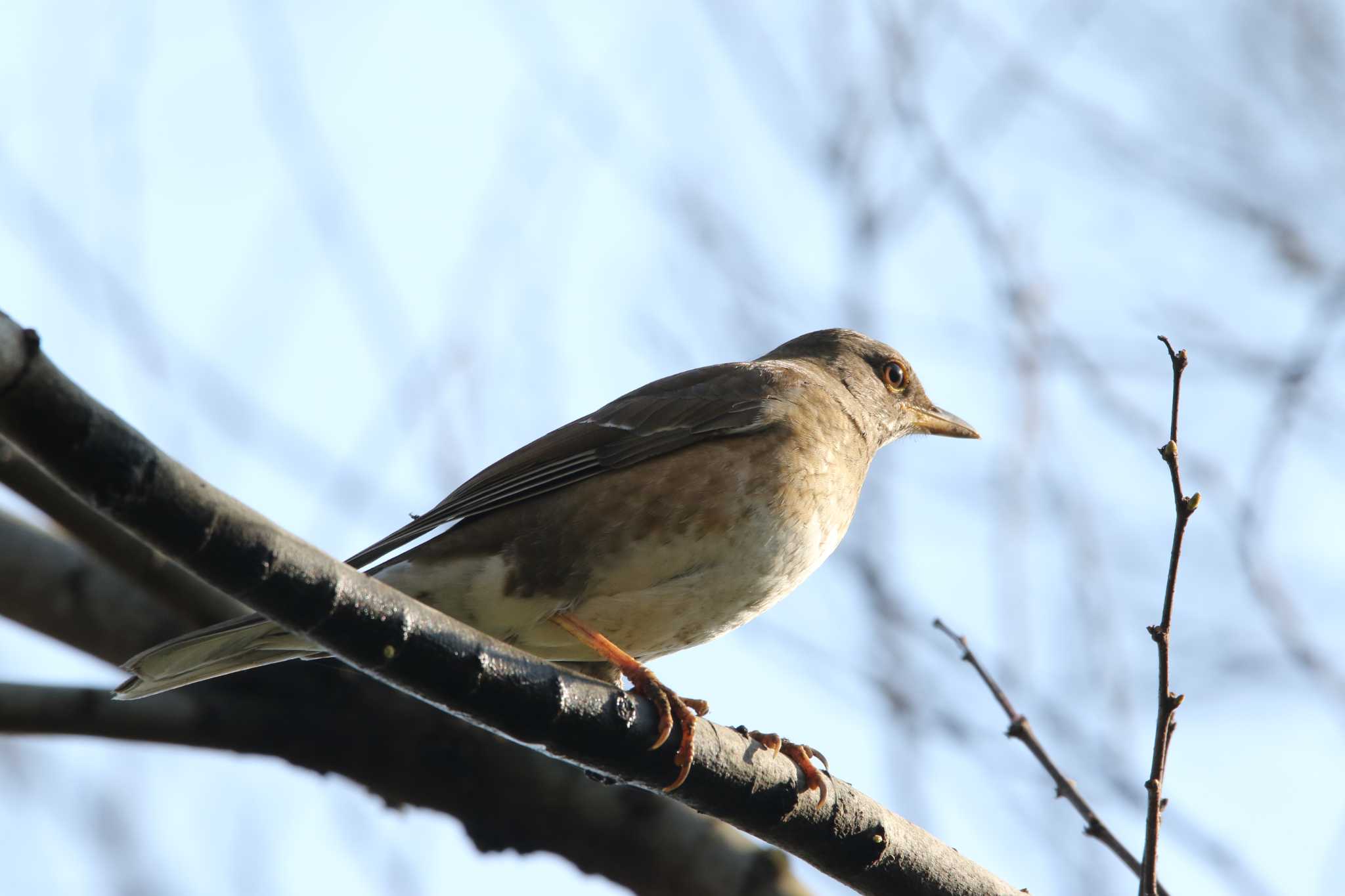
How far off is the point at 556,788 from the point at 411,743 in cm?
59

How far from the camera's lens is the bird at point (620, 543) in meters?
4.75

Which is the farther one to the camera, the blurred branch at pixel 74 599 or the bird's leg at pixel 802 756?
the blurred branch at pixel 74 599

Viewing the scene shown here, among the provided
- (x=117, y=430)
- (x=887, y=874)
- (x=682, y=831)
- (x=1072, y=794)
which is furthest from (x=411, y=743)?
(x=117, y=430)

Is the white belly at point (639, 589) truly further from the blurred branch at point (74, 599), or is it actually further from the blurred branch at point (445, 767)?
the blurred branch at point (74, 599)

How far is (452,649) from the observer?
9.89 ft

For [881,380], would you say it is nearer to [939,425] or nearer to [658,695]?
[939,425]

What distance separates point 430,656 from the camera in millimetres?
2986

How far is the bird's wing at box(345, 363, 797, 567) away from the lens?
16.6 ft

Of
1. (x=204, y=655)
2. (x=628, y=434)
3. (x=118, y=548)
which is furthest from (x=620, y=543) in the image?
(x=118, y=548)

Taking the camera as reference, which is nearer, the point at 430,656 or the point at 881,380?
the point at 430,656

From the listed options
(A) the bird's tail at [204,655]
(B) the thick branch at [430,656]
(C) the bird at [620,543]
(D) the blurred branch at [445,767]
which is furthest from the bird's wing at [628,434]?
(B) the thick branch at [430,656]

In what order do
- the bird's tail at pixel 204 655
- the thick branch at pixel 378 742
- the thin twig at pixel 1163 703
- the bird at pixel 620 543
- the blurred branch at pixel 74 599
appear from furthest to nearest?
the blurred branch at pixel 74 599
the thick branch at pixel 378 742
the bird at pixel 620 543
the bird's tail at pixel 204 655
the thin twig at pixel 1163 703

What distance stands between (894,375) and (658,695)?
351cm

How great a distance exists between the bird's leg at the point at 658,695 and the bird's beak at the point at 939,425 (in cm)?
259
